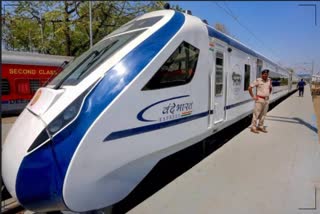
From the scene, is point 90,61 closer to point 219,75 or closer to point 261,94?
point 219,75

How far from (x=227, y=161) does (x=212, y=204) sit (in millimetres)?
1603

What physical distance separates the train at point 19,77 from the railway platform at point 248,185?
33.5 ft

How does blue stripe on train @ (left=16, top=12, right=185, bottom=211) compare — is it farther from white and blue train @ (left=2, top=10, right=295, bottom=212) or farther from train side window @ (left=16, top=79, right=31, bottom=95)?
train side window @ (left=16, top=79, right=31, bottom=95)

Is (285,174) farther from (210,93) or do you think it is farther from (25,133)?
(25,133)

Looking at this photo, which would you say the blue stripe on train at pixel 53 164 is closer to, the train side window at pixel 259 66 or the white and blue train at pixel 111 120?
the white and blue train at pixel 111 120

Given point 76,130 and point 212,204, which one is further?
point 212,204

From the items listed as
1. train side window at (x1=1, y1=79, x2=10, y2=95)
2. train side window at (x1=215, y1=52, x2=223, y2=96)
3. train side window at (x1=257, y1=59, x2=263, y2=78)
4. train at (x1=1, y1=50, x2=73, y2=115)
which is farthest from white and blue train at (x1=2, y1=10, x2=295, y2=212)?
train side window at (x1=1, y1=79, x2=10, y2=95)

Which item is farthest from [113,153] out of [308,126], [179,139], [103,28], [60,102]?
[103,28]

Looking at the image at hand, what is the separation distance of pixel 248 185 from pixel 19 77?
495 inches

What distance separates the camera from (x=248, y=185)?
393cm

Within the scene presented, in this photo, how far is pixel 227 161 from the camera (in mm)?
4930

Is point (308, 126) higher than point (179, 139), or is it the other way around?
point (179, 139)

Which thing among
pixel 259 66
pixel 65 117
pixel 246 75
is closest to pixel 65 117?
pixel 65 117

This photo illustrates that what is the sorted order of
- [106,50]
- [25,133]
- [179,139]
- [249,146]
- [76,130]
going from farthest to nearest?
[249,146], [179,139], [106,50], [25,133], [76,130]
